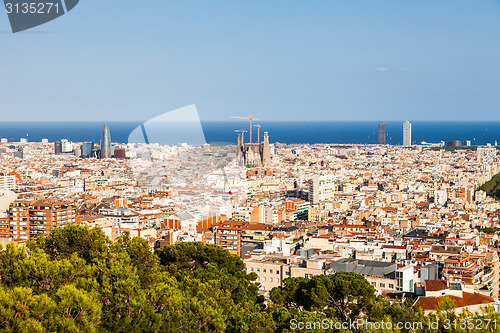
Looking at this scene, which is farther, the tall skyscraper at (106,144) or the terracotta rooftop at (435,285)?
the tall skyscraper at (106,144)

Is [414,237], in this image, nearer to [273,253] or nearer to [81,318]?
[273,253]

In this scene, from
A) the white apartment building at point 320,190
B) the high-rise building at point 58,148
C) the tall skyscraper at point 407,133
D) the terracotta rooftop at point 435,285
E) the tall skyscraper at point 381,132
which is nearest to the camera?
the terracotta rooftop at point 435,285

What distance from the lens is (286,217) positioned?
67.6ft

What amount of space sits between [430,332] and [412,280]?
206 inches

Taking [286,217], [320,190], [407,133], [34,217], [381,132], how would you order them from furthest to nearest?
[381,132] → [407,133] → [320,190] → [286,217] → [34,217]

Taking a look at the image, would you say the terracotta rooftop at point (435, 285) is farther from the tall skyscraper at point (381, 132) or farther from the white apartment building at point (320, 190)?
the tall skyscraper at point (381, 132)

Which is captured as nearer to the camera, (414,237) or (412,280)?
(412,280)

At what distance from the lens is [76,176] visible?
102 ft

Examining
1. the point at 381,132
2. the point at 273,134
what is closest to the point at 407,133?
the point at 381,132

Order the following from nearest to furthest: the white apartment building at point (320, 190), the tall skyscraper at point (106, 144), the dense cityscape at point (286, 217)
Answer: the dense cityscape at point (286, 217) → the white apartment building at point (320, 190) → the tall skyscraper at point (106, 144)

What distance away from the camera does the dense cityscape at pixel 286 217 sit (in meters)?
11.0

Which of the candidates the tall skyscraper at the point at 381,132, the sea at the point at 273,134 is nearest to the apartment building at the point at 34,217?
the sea at the point at 273,134

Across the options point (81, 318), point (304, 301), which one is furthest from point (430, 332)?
point (304, 301)

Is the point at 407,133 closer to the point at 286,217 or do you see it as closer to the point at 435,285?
the point at 286,217
